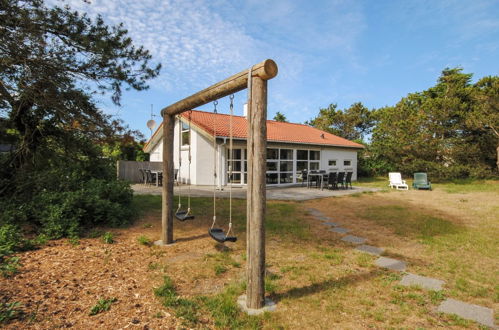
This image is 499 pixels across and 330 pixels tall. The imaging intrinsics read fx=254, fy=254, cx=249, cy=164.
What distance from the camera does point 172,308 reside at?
2.68 meters

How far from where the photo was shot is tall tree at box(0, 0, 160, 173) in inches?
195

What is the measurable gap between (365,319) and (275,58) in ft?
9.26

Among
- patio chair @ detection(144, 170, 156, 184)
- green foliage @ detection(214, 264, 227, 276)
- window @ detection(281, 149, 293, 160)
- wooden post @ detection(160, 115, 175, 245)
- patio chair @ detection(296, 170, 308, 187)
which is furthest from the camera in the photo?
patio chair @ detection(296, 170, 308, 187)

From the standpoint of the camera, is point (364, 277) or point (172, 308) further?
point (364, 277)

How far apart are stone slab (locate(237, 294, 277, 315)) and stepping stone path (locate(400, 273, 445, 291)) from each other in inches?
71.7

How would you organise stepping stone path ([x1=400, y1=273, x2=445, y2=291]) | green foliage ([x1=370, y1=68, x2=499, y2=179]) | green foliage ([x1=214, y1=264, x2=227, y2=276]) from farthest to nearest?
green foliage ([x1=370, y1=68, x2=499, y2=179]) → green foliage ([x1=214, y1=264, x2=227, y2=276]) → stepping stone path ([x1=400, y1=273, x2=445, y2=291])

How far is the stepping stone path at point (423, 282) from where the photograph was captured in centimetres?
322

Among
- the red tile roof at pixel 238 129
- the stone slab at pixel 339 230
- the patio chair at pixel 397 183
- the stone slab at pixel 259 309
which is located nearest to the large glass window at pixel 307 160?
the red tile roof at pixel 238 129

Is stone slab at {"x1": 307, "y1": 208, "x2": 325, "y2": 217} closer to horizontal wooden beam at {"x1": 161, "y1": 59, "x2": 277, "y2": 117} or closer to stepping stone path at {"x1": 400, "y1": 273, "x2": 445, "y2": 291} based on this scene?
stepping stone path at {"x1": 400, "y1": 273, "x2": 445, "y2": 291}

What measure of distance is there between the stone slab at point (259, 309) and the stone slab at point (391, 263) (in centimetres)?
208

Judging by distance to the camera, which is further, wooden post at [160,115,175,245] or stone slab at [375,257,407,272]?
wooden post at [160,115,175,245]

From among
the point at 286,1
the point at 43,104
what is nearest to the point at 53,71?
the point at 43,104

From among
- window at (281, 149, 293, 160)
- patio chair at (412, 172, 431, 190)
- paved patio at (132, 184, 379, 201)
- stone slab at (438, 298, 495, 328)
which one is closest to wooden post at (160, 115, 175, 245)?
stone slab at (438, 298, 495, 328)

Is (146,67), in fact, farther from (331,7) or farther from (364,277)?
(364,277)
